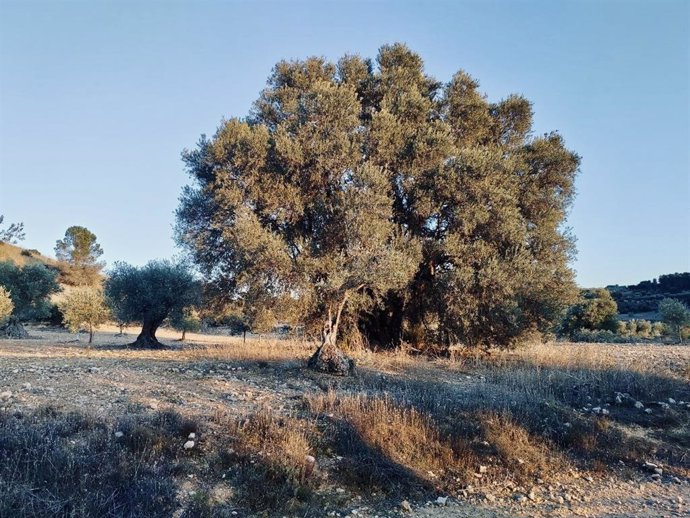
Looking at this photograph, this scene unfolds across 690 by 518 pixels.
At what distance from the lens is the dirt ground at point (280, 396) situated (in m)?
6.04

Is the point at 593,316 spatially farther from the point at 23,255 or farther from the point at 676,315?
the point at 23,255

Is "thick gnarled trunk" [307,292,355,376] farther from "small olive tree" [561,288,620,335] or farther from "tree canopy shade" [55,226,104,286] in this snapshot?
"tree canopy shade" [55,226,104,286]

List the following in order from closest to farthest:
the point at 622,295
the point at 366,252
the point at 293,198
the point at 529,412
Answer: the point at 529,412 → the point at 366,252 → the point at 293,198 → the point at 622,295

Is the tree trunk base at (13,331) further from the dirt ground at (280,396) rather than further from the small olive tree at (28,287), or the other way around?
the dirt ground at (280,396)

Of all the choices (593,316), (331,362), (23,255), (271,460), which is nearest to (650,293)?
(593,316)

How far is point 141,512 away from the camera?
16.5 feet

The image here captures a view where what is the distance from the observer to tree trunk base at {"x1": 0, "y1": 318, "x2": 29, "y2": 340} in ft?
97.1

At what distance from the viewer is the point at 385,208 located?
14039 mm

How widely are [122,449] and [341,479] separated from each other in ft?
9.28

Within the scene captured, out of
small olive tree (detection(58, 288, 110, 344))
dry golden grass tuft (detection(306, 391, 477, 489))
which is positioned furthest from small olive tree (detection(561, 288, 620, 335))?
dry golden grass tuft (detection(306, 391, 477, 489))

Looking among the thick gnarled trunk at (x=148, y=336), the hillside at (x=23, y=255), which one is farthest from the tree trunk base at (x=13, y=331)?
the hillside at (x=23, y=255)

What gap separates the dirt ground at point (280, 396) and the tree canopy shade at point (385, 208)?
6.56 feet

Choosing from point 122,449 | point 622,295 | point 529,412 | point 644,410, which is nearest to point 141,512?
point 122,449

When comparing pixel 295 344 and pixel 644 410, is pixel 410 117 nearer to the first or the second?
pixel 295 344
